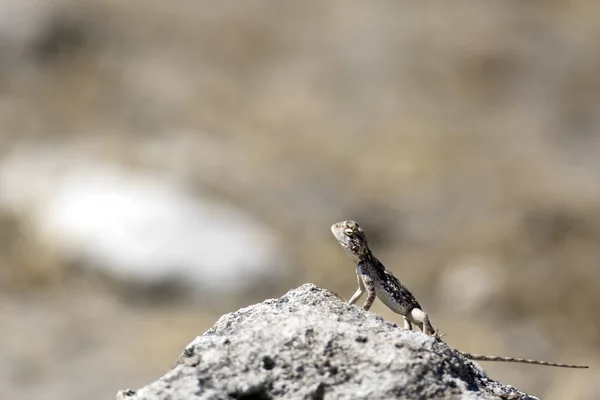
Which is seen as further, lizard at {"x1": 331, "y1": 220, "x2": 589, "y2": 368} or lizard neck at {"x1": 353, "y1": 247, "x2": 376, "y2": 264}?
lizard neck at {"x1": 353, "y1": 247, "x2": 376, "y2": 264}

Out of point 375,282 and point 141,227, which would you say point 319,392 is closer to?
point 375,282

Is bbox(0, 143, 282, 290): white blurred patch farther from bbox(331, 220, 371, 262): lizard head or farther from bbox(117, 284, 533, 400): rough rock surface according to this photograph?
bbox(117, 284, 533, 400): rough rock surface

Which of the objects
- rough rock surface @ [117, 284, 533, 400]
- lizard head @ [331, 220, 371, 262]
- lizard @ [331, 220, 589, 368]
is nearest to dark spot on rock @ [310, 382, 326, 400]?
rough rock surface @ [117, 284, 533, 400]

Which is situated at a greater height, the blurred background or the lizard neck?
the blurred background

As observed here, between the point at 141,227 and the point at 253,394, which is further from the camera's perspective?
the point at 141,227

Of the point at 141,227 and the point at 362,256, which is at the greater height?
the point at 141,227

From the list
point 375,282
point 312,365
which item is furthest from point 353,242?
point 312,365

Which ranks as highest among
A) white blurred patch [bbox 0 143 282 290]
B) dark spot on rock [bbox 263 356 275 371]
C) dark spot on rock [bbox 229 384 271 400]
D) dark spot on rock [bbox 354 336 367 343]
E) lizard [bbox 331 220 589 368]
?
white blurred patch [bbox 0 143 282 290]
